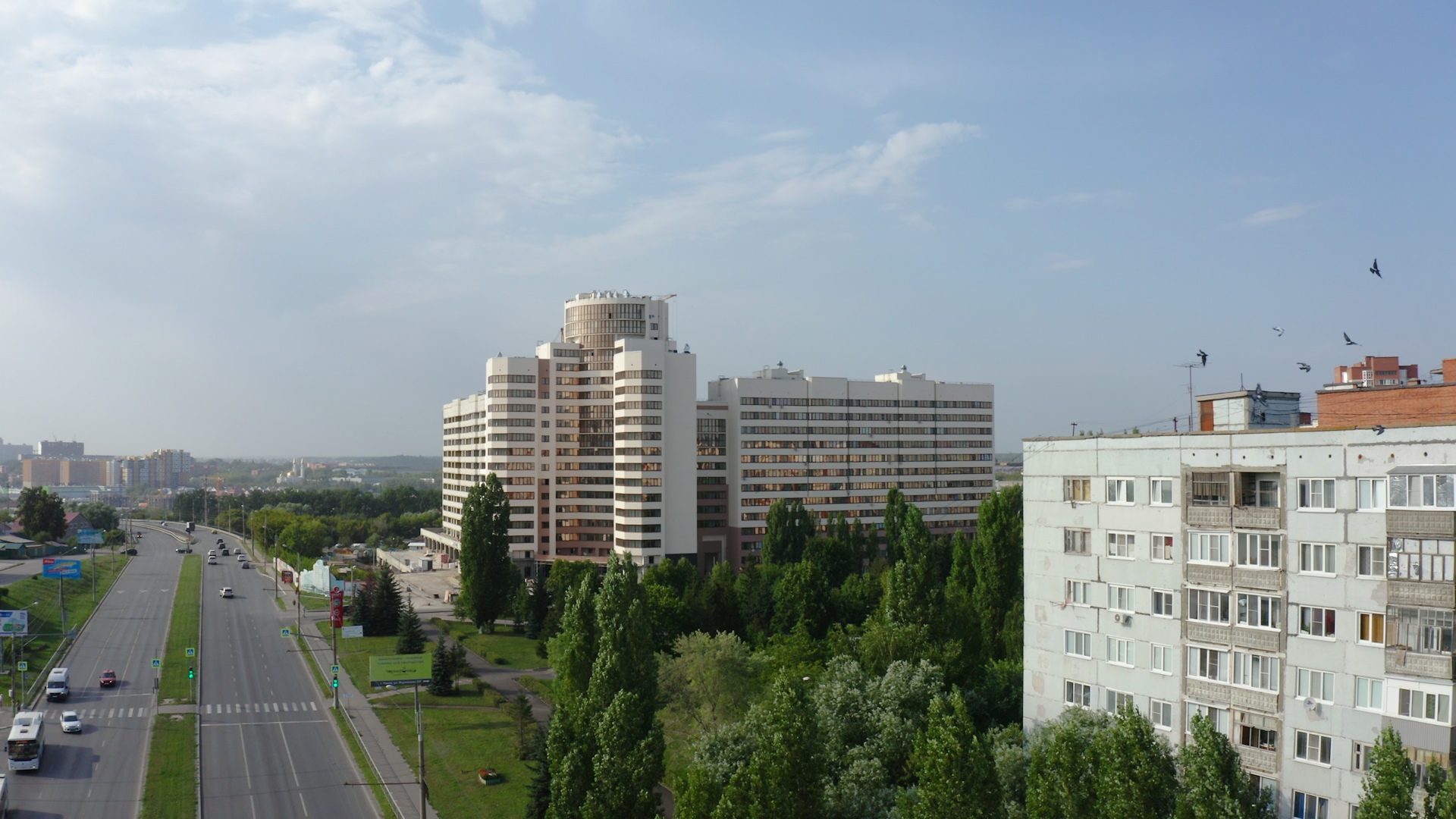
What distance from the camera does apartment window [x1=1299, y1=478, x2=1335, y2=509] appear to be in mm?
30875

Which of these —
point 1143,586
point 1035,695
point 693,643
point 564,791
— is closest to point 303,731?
point 693,643

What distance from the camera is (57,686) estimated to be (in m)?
74.6

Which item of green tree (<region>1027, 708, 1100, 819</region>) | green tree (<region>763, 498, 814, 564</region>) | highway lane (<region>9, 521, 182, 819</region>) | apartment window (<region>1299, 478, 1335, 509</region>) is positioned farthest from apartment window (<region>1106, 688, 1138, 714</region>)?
green tree (<region>763, 498, 814, 564</region>)

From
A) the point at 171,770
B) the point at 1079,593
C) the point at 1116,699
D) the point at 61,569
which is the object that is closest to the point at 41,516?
the point at 61,569

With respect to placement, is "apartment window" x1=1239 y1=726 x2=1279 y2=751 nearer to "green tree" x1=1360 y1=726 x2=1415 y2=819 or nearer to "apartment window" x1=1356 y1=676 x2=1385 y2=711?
"apartment window" x1=1356 y1=676 x2=1385 y2=711

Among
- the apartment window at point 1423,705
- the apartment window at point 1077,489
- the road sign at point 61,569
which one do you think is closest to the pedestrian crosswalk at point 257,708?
the road sign at point 61,569

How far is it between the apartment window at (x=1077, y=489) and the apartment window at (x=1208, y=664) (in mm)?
6864

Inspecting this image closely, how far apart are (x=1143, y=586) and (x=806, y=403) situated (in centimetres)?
10902

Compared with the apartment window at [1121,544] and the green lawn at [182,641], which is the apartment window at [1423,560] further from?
the green lawn at [182,641]

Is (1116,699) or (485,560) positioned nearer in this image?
(1116,699)

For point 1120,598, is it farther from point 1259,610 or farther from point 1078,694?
point 1259,610

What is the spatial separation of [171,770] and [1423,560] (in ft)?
206

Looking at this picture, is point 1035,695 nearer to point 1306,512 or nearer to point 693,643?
point 1306,512

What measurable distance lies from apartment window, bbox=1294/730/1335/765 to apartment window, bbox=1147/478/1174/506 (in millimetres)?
8487
